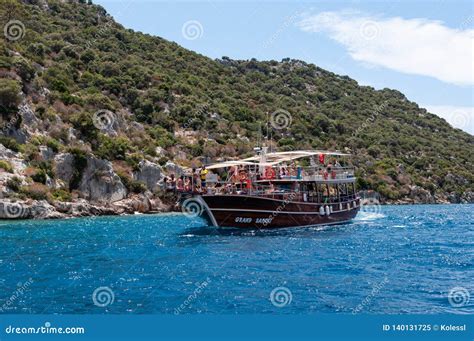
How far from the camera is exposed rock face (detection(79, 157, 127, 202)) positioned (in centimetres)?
5547

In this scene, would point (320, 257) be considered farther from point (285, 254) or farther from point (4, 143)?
point (4, 143)

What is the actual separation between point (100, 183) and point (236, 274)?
137 ft

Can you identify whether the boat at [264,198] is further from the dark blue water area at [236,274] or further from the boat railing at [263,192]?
the dark blue water area at [236,274]

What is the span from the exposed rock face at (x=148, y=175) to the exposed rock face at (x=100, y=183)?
4322 millimetres

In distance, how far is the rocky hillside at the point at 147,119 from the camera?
5500 cm

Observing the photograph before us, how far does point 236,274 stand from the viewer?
18.0 metres

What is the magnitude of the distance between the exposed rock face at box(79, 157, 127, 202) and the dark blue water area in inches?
960

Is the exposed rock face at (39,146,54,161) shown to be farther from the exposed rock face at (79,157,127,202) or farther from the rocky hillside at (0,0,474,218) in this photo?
the exposed rock face at (79,157,127,202)

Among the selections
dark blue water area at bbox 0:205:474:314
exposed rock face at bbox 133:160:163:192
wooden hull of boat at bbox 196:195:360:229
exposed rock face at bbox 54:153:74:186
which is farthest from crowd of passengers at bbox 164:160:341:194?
exposed rock face at bbox 133:160:163:192

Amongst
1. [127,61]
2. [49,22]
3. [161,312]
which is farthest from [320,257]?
[49,22]

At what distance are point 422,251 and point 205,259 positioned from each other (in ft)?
37.2

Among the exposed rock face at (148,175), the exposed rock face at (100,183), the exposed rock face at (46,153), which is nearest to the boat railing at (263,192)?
the exposed rock face at (100,183)

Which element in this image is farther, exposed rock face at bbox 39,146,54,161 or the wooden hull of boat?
exposed rock face at bbox 39,146,54,161

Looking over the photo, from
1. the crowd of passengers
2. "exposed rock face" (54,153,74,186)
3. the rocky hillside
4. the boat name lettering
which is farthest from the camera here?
the rocky hillside
